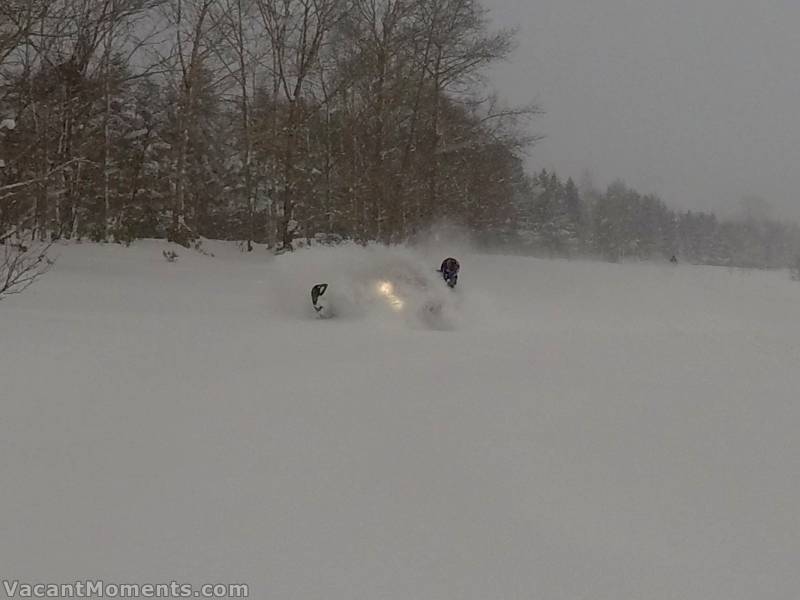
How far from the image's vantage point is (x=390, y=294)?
10977 mm

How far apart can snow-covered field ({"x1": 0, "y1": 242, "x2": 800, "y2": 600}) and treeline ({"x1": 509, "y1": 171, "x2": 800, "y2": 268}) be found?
38865mm

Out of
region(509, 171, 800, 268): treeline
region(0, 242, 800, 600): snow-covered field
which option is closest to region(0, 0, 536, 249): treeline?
region(0, 242, 800, 600): snow-covered field

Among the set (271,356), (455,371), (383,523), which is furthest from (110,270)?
(383,523)

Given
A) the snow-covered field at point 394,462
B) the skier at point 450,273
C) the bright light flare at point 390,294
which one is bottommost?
the snow-covered field at point 394,462

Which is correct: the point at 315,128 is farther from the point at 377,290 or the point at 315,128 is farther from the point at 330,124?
the point at 377,290

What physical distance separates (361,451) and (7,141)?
13.1 meters

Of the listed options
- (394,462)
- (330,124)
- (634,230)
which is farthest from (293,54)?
(634,230)

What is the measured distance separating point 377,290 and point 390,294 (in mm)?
270

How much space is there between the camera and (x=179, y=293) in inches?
492

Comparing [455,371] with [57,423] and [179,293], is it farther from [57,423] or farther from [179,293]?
[179,293]

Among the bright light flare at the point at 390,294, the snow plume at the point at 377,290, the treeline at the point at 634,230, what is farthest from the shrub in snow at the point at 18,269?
the treeline at the point at 634,230

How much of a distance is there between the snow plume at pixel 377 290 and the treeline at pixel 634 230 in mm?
33999

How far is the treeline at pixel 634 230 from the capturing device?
5881 cm

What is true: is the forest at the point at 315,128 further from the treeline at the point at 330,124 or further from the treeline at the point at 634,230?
the treeline at the point at 634,230
